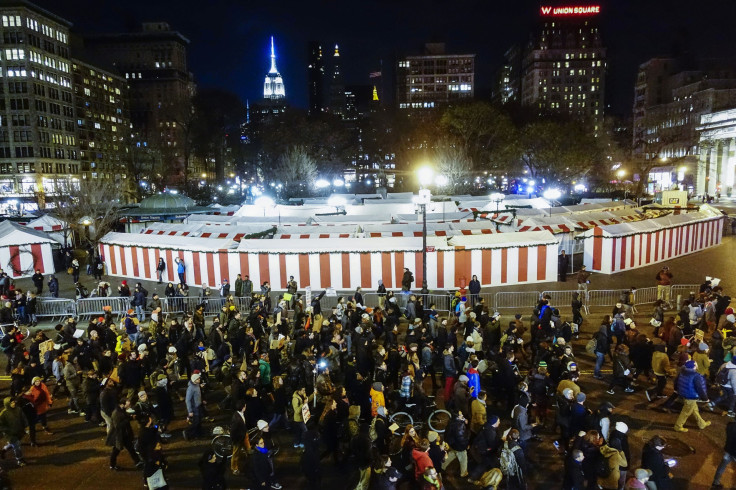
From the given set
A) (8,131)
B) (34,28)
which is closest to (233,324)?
(8,131)

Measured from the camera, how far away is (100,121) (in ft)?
358

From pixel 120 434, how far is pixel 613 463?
25.9 ft

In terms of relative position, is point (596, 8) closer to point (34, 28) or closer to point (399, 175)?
point (399, 175)

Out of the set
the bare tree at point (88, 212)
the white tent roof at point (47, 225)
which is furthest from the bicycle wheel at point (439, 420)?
the white tent roof at point (47, 225)

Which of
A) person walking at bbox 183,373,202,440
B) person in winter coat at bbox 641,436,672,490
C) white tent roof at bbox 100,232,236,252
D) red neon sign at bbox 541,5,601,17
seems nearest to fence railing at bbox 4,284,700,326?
white tent roof at bbox 100,232,236,252

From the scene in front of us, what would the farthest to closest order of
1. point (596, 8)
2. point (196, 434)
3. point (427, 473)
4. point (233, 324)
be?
1. point (596, 8)
2. point (233, 324)
3. point (196, 434)
4. point (427, 473)

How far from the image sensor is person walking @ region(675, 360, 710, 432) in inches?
368

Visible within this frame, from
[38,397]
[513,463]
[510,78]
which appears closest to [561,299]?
[513,463]

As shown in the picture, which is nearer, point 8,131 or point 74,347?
point 74,347

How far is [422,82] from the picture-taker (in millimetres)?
154125

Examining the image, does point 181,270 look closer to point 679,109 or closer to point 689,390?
point 689,390

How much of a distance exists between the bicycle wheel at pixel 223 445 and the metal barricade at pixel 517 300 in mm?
11290

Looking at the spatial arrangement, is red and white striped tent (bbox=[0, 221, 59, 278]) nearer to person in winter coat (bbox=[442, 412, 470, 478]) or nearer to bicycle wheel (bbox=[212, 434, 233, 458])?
bicycle wheel (bbox=[212, 434, 233, 458])

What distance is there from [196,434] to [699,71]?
5307 inches
